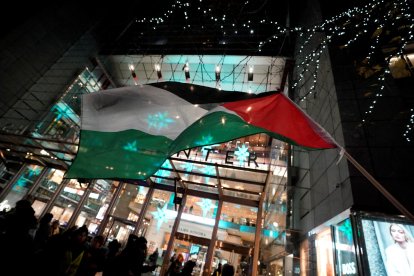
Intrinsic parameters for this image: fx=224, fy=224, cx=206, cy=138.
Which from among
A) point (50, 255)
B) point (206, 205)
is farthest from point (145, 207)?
point (50, 255)

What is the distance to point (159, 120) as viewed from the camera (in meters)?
2.96

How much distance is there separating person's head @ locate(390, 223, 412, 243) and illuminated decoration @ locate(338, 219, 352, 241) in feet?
2.25

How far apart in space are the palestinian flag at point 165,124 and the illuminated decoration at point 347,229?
9.94 feet

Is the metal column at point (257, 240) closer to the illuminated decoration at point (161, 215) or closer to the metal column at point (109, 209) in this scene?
the illuminated decoration at point (161, 215)

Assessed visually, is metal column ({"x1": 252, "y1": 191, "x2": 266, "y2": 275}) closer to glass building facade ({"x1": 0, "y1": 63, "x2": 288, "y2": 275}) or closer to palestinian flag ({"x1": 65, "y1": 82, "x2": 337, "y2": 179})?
glass building facade ({"x1": 0, "y1": 63, "x2": 288, "y2": 275})

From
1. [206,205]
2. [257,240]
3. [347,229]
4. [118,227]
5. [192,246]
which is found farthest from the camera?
[118,227]

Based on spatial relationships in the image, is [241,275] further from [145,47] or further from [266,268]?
[145,47]

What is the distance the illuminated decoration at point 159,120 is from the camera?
291 cm

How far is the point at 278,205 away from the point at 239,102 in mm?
9511

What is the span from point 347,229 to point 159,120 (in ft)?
15.3

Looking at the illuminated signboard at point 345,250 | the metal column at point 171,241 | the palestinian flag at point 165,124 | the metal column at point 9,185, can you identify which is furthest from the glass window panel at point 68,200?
the illuminated signboard at point 345,250

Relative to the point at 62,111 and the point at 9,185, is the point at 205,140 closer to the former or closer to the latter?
the point at 9,185

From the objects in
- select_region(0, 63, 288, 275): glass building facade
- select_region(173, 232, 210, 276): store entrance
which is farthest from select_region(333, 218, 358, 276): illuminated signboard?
select_region(173, 232, 210, 276): store entrance

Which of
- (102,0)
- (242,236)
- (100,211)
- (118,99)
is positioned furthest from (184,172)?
(100,211)
